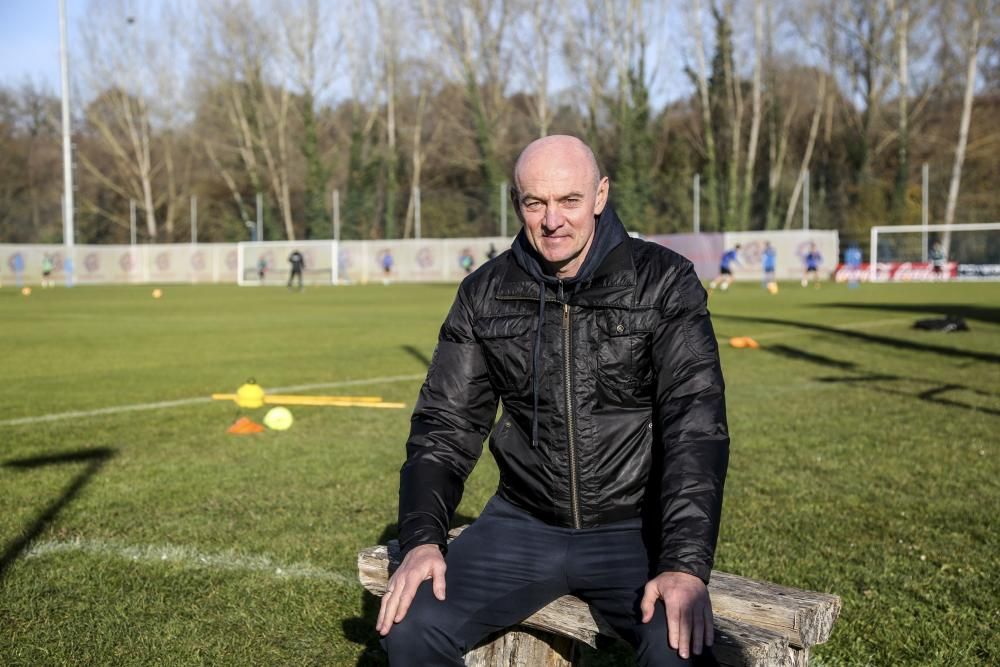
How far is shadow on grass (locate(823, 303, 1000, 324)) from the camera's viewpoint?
73.0 feet

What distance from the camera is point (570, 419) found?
3105mm

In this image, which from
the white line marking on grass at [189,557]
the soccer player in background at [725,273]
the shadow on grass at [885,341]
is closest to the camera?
the white line marking on grass at [189,557]

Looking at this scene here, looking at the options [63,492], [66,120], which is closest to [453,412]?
[63,492]

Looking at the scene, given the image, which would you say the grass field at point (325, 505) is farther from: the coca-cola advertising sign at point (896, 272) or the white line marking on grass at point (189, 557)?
the coca-cola advertising sign at point (896, 272)

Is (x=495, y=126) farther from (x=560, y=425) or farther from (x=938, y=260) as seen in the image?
(x=560, y=425)

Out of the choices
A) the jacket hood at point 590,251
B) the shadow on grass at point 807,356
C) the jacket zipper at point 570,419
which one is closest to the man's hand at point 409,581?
the jacket zipper at point 570,419

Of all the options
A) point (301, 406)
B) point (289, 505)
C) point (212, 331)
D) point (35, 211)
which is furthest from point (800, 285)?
point (35, 211)

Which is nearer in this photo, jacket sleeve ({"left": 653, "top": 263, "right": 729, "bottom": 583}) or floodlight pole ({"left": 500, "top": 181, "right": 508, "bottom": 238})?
jacket sleeve ({"left": 653, "top": 263, "right": 729, "bottom": 583})

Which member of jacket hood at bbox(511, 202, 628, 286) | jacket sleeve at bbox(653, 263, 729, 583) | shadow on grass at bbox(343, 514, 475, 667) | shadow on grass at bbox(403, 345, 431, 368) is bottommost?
shadow on grass at bbox(343, 514, 475, 667)

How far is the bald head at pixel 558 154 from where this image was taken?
10.3 ft

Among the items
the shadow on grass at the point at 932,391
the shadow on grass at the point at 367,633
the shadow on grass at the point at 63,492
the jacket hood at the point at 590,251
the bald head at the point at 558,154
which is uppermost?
the bald head at the point at 558,154

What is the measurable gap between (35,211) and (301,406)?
64.7 metres

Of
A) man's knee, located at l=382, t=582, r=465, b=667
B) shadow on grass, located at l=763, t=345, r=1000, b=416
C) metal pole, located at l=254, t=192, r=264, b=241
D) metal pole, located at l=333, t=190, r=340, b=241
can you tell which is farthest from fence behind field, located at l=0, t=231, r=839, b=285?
Answer: man's knee, located at l=382, t=582, r=465, b=667

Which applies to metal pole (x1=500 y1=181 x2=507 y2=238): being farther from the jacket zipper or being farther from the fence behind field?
the jacket zipper
